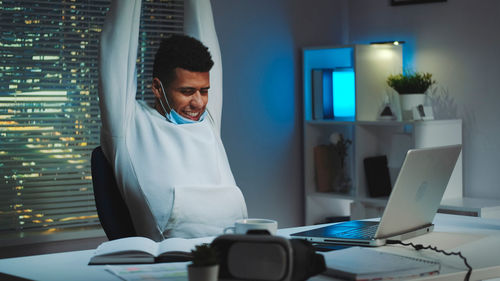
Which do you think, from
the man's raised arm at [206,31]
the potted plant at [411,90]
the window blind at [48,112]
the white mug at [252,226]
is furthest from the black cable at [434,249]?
the window blind at [48,112]

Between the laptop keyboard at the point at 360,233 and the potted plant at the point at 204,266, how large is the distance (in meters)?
0.73

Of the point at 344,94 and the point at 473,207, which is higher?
the point at 344,94

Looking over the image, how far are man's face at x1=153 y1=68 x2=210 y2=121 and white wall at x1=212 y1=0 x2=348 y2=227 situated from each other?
169 cm

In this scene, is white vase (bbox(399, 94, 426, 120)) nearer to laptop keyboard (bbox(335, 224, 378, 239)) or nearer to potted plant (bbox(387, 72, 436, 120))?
potted plant (bbox(387, 72, 436, 120))

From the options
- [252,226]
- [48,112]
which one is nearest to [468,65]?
[48,112]

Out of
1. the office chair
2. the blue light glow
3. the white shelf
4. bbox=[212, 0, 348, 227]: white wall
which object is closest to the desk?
the office chair

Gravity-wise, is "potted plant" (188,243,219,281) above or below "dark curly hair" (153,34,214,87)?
below

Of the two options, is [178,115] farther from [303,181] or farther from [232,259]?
[303,181]

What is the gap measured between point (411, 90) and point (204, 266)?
9.81 ft

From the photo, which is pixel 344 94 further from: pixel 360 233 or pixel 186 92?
pixel 360 233

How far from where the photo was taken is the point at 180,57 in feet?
8.99

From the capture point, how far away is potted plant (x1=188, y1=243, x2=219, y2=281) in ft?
4.49

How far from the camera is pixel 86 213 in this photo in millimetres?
4016

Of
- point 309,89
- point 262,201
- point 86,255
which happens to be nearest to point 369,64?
point 309,89
